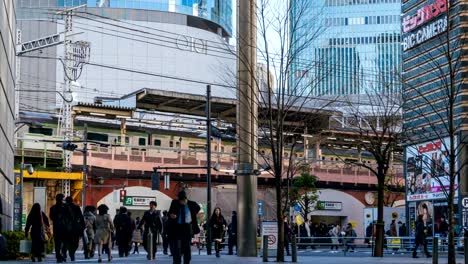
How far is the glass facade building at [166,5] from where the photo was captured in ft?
332

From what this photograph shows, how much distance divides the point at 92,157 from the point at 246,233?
37969 mm

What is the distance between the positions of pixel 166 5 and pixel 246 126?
7839 cm

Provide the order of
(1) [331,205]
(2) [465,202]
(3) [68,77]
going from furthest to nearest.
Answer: (1) [331,205]
(3) [68,77]
(2) [465,202]

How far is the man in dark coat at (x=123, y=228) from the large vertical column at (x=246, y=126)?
3856 millimetres

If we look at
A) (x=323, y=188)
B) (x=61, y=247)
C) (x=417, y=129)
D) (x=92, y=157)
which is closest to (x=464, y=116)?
(x=417, y=129)

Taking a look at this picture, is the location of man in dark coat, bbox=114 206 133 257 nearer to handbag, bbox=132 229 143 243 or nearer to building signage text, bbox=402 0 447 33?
handbag, bbox=132 229 143 243

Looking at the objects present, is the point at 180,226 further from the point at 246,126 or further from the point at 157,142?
the point at 157,142

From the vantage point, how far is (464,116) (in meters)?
42.0

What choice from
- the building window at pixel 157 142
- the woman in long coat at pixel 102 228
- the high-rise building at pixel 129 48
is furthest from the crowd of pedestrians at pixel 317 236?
the high-rise building at pixel 129 48

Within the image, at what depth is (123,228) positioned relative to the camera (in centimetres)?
2992

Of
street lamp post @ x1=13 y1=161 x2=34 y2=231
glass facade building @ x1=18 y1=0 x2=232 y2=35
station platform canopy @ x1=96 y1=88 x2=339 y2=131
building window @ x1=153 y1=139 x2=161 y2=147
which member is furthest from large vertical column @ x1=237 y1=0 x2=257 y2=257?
glass facade building @ x1=18 y1=0 x2=232 y2=35

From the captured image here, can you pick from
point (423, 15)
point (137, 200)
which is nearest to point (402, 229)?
point (423, 15)

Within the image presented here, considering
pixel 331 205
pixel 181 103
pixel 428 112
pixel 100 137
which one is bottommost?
pixel 331 205

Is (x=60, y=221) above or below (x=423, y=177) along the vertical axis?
below
